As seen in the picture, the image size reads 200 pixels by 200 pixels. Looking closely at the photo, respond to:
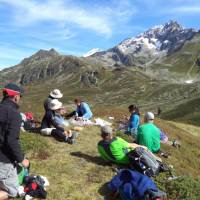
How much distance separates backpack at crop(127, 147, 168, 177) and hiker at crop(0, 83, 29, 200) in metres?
6.13

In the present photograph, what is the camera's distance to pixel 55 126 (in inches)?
950

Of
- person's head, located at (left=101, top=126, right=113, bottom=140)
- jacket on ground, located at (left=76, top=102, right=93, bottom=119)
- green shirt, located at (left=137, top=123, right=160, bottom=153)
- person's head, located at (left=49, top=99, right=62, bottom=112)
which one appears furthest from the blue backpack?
jacket on ground, located at (left=76, top=102, right=93, bottom=119)

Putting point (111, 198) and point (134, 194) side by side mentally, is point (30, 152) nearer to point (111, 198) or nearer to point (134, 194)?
point (111, 198)

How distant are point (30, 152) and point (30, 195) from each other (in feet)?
19.8

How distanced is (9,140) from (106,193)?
598 cm

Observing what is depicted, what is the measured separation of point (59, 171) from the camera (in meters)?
18.2

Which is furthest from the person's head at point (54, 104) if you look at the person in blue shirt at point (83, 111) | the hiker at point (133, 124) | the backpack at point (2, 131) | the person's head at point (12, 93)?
the backpack at point (2, 131)

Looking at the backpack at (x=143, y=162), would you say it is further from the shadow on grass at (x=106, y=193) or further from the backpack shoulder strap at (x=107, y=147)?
the shadow on grass at (x=106, y=193)

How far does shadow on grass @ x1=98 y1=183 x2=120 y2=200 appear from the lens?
15898 millimetres

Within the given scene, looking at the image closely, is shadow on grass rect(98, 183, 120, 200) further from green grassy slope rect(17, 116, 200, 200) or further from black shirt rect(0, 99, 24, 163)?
black shirt rect(0, 99, 24, 163)

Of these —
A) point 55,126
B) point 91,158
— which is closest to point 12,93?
point 91,158

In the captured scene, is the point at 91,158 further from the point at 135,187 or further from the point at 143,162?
the point at 135,187

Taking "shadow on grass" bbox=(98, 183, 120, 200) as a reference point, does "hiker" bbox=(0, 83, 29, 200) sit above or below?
above

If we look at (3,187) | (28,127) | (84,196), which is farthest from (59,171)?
(28,127)
